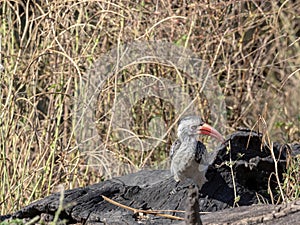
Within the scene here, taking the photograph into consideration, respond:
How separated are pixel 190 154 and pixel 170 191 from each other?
223mm

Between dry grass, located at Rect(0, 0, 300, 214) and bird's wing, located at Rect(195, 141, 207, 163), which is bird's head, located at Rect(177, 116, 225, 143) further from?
dry grass, located at Rect(0, 0, 300, 214)

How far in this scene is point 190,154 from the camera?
9.67 ft

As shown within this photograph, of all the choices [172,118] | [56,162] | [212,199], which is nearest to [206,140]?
[172,118]

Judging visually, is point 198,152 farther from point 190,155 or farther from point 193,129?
point 193,129

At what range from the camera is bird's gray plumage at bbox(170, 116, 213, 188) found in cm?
295

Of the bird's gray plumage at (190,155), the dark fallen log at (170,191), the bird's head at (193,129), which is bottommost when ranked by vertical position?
the dark fallen log at (170,191)

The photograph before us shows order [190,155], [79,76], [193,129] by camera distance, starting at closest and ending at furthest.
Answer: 1. [190,155]
2. [193,129]
3. [79,76]

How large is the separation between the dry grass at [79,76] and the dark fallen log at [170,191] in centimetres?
60

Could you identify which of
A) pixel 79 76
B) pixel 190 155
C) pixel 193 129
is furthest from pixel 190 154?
pixel 79 76

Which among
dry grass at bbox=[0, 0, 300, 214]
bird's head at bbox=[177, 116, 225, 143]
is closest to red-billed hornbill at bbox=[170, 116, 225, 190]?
bird's head at bbox=[177, 116, 225, 143]

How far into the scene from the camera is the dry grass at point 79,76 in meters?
3.87

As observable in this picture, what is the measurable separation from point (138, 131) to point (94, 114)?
1.56ft

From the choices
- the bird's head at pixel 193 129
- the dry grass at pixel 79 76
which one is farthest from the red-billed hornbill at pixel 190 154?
the dry grass at pixel 79 76

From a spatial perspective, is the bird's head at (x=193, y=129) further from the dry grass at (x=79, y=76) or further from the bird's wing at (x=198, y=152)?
the dry grass at (x=79, y=76)
